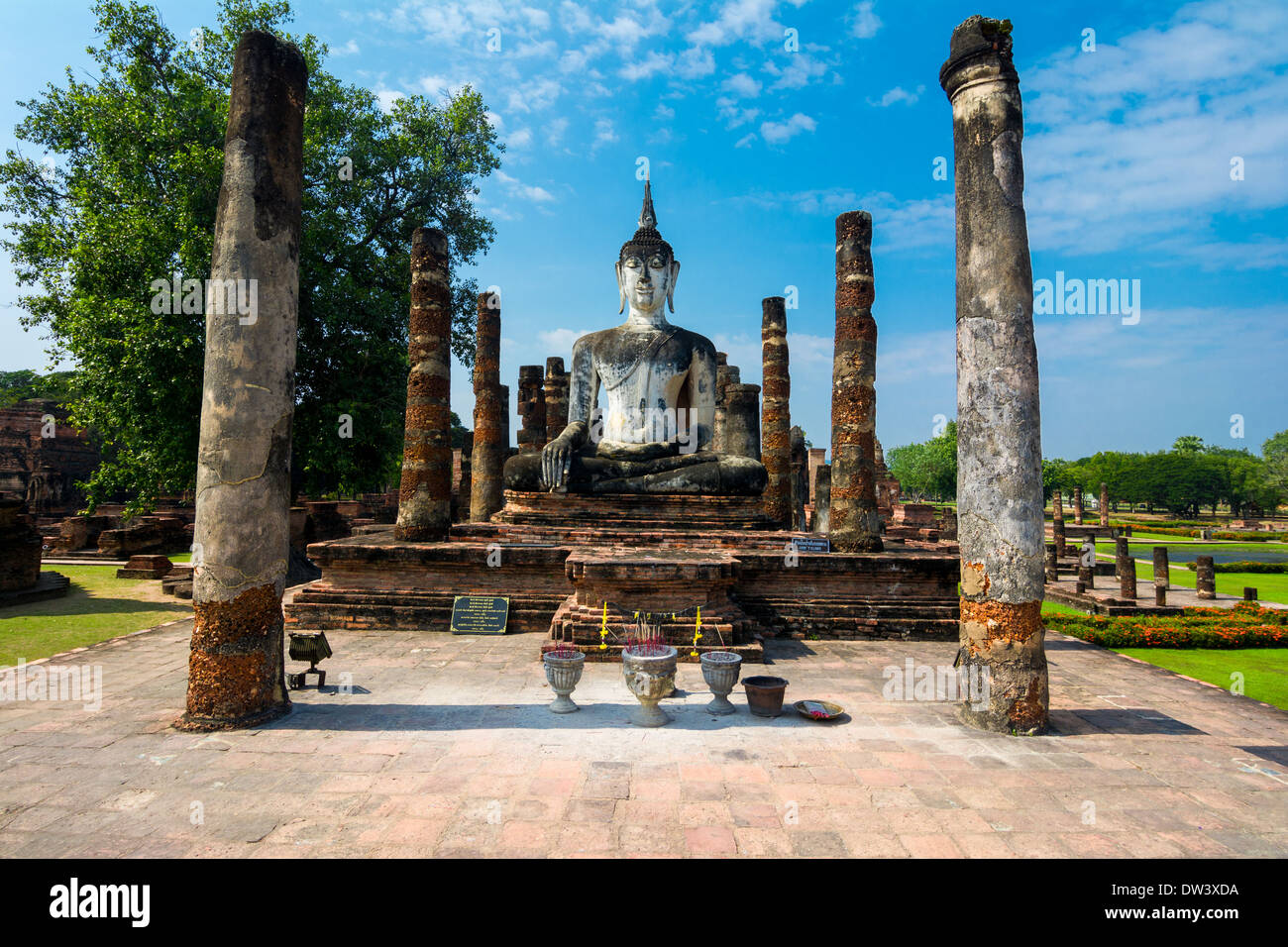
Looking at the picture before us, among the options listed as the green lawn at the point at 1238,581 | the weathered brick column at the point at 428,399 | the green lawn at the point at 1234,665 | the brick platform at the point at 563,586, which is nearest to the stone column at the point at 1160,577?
the green lawn at the point at 1238,581

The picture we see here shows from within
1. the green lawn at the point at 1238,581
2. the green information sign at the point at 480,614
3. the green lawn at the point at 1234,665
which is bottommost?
the green lawn at the point at 1238,581

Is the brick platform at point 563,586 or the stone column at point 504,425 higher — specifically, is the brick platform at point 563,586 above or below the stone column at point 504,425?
below

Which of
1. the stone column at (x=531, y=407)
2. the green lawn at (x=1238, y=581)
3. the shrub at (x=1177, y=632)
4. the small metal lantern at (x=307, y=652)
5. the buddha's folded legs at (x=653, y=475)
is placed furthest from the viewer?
the stone column at (x=531, y=407)

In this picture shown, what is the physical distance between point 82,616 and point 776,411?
13.4 metres

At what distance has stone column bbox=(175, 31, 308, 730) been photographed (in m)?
5.12

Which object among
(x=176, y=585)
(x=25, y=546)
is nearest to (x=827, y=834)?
(x=176, y=585)

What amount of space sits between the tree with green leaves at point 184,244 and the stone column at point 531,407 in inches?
131

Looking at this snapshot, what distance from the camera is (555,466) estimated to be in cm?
1081

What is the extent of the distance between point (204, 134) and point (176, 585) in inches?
394

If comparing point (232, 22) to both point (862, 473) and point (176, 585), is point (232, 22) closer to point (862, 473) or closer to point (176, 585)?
point (176, 585)

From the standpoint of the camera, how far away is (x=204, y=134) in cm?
1485

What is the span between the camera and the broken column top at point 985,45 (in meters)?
5.62

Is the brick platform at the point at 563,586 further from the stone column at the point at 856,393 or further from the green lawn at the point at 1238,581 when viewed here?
the green lawn at the point at 1238,581

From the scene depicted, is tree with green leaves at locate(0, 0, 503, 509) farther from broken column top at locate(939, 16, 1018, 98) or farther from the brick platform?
broken column top at locate(939, 16, 1018, 98)
